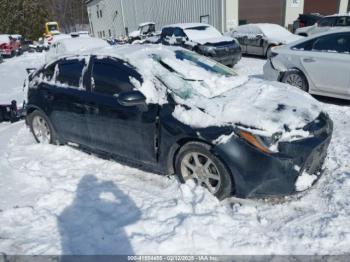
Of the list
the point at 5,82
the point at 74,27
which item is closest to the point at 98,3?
the point at 74,27

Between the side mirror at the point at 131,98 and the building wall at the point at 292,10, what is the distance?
19527 mm

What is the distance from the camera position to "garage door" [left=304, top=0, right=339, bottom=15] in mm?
22888

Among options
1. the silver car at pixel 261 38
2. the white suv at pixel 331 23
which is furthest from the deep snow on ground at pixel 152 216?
the white suv at pixel 331 23

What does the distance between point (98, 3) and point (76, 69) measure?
39.6m

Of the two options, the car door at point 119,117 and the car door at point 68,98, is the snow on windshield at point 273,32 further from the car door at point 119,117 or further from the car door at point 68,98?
the car door at point 119,117

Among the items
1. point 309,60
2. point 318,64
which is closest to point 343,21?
point 309,60

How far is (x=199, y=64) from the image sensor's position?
459 cm

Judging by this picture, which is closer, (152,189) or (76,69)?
(152,189)

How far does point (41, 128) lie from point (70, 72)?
1314 millimetres

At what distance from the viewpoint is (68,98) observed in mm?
4738

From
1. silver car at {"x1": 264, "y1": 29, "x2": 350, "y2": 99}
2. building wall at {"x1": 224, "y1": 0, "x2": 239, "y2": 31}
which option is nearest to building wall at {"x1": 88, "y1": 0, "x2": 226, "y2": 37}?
building wall at {"x1": 224, "y1": 0, "x2": 239, "y2": 31}

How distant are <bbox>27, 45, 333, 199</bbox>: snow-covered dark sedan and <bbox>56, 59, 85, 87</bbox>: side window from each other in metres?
0.02

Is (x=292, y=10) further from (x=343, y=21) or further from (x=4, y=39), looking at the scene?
(x=4, y=39)

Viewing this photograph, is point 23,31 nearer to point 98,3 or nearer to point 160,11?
point 98,3
